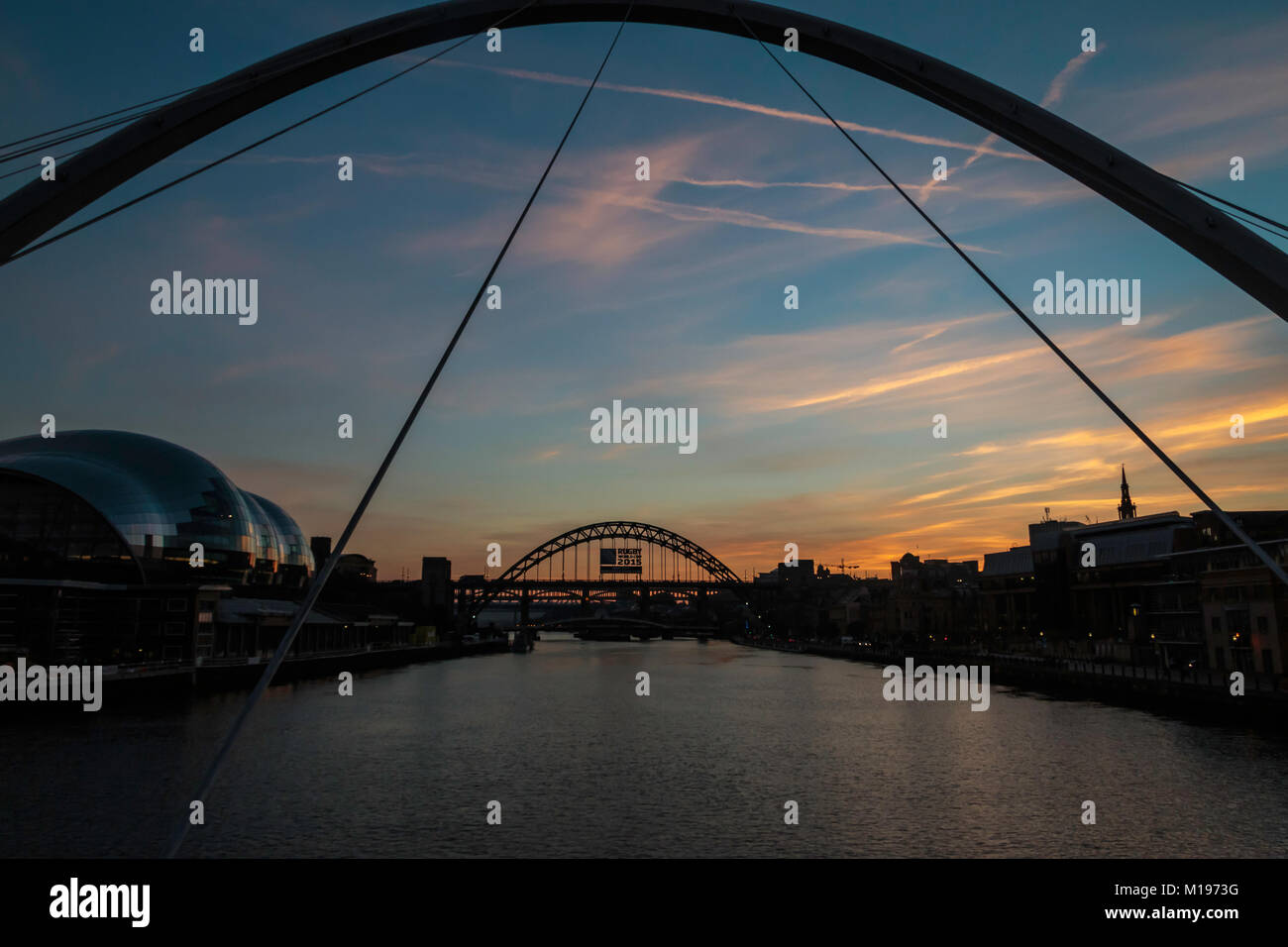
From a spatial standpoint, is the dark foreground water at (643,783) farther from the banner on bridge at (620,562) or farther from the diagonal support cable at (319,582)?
the banner on bridge at (620,562)

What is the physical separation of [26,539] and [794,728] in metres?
47.7

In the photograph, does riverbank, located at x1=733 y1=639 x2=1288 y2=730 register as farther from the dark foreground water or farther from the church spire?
the church spire

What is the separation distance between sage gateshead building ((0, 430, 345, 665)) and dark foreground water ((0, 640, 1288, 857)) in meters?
10.0

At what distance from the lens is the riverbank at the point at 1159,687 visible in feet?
107

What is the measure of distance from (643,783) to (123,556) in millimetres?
44403

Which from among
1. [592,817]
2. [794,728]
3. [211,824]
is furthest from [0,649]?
[794,728]

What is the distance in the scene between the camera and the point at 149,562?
54125mm

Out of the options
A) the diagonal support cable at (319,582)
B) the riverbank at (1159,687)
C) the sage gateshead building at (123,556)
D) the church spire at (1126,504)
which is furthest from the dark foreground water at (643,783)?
the church spire at (1126,504)

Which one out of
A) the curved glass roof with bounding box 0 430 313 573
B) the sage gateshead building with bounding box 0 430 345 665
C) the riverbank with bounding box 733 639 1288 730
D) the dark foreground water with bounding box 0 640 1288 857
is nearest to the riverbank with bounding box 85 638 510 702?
the sage gateshead building with bounding box 0 430 345 665

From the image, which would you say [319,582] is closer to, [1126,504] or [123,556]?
[123,556]

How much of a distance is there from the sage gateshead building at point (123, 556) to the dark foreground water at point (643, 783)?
10005 mm

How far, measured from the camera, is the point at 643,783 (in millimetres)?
23656
